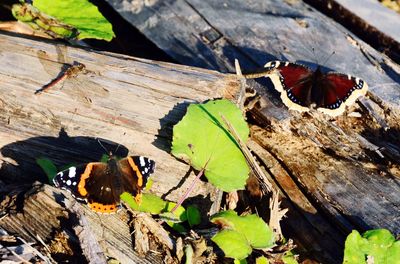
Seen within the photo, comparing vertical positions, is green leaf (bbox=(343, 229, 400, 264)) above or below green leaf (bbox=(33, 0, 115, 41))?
below

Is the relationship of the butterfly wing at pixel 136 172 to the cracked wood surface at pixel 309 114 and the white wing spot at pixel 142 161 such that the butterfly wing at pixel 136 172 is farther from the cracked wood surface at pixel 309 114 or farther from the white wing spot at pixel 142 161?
the cracked wood surface at pixel 309 114

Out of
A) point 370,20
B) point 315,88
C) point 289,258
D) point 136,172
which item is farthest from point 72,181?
point 370,20

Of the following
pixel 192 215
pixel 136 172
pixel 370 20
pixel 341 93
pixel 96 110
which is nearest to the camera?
pixel 136 172

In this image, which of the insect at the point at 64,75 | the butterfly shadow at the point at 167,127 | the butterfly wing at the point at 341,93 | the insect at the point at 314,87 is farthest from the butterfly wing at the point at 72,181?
the butterfly wing at the point at 341,93

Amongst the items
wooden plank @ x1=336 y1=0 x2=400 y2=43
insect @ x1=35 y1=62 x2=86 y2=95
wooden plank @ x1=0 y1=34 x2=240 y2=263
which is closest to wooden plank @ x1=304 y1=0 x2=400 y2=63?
wooden plank @ x1=336 y1=0 x2=400 y2=43

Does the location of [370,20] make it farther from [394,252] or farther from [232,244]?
[232,244]

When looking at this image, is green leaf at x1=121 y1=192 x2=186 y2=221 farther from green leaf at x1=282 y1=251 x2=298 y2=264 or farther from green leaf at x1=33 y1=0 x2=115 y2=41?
green leaf at x1=33 y1=0 x2=115 y2=41

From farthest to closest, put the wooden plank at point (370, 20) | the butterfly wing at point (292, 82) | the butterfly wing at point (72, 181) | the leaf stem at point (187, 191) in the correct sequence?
the wooden plank at point (370, 20) < the butterfly wing at point (292, 82) < the leaf stem at point (187, 191) < the butterfly wing at point (72, 181)
